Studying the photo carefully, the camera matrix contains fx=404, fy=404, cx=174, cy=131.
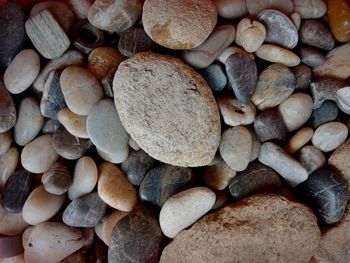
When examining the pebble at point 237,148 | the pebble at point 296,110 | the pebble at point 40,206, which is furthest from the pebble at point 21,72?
the pebble at point 296,110

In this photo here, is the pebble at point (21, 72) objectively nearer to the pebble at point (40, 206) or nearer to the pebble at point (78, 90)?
the pebble at point (78, 90)

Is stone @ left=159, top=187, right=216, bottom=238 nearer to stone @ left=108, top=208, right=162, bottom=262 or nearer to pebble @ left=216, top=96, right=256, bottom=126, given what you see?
stone @ left=108, top=208, right=162, bottom=262

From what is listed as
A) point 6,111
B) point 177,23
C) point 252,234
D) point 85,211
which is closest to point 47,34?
point 6,111

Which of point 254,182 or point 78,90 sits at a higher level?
point 78,90

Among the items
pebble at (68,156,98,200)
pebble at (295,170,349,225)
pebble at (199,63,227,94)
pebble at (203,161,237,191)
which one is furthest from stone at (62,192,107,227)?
pebble at (295,170,349,225)

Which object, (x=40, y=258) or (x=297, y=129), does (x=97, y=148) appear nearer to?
(x=40, y=258)

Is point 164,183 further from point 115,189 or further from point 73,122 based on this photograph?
point 73,122
